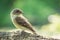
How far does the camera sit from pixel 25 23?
5469 mm

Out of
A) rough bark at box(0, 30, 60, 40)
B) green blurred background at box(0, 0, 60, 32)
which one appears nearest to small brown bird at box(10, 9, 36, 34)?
rough bark at box(0, 30, 60, 40)

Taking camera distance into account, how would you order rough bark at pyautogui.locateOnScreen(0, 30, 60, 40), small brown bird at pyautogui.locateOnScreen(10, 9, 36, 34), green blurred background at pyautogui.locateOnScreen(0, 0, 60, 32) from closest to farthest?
rough bark at pyautogui.locateOnScreen(0, 30, 60, 40), small brown bird at pyautogui.locateOnScreen(10, 9, 36, 34), green blurred background at pyautogui.locateOnScreen(0, 0, 60, 32)

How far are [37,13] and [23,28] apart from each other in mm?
8289

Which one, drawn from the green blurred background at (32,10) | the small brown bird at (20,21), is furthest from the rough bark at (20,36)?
the green blurred background at (32,10)

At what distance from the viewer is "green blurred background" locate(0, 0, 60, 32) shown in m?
13.1

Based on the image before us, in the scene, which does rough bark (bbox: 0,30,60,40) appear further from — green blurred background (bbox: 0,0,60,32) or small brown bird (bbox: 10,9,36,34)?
green blurred background (bbox: 0,0,60,32)

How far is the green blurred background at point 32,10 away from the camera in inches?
516

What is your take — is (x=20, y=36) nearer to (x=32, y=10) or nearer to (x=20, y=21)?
(x=20, y=21)

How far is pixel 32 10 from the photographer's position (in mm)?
Result: 13641

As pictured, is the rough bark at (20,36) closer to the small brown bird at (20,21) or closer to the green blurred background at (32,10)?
the small brown bird at (20,21)

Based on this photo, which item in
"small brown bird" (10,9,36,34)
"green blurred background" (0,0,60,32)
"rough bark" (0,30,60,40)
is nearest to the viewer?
"rough bark" (0,30,60,40)

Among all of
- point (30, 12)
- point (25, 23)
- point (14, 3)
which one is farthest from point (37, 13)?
→ point (25, 23)

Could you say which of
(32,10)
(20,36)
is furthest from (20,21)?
(32,10)

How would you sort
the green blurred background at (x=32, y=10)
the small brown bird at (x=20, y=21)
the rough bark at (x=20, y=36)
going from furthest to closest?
the green blurred background at (x=32, y=10) < the small brown bird at (x=20, y=21) < the rough bark at (x=20, y=36)
